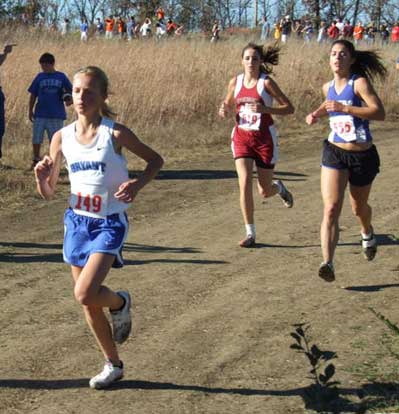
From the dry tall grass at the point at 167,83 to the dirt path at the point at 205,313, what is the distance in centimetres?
413

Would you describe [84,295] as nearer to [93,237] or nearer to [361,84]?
[93,237]

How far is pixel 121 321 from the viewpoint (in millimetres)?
5844

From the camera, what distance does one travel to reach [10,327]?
6930mm

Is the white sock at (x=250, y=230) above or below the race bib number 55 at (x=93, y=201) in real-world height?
below

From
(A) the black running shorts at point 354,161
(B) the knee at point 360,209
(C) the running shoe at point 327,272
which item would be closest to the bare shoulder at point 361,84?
(A) the black running shorts at point 354,161

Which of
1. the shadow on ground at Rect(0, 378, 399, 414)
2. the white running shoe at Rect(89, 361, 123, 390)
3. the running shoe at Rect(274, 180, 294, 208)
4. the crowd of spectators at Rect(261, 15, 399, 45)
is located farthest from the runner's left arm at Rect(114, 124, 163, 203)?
the crowd of spectators at Rect(261, 15, 399, 45)

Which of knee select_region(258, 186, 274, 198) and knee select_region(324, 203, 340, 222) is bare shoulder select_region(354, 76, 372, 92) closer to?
knee select_region(324, 203, 340, 222)

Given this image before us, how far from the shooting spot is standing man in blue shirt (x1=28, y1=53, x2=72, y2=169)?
13422 mm

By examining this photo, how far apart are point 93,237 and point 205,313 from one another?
5.76 feet

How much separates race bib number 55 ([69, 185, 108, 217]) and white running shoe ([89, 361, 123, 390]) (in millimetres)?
867

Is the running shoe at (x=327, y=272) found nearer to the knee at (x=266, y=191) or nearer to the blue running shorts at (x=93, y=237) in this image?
the knee at (x=266, y=191)

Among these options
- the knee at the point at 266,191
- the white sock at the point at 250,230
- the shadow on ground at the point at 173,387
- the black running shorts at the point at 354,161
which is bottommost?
the white sock at the point at 250,230

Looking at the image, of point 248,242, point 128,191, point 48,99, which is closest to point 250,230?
point 248,242

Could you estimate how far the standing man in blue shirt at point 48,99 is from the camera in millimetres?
13422
